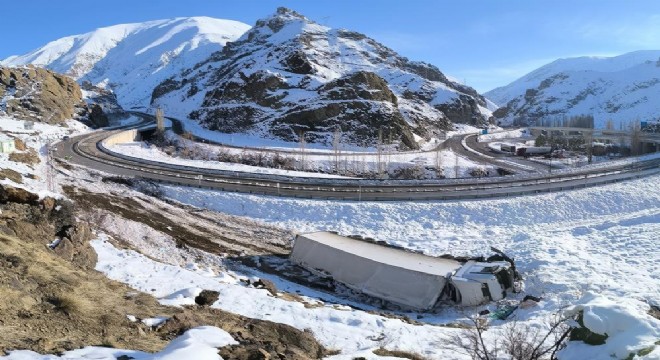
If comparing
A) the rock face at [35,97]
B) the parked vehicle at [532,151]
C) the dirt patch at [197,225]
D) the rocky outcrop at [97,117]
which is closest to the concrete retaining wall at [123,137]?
the rock face at [35,97]

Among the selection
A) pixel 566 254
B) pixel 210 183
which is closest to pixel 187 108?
pixel 210 183

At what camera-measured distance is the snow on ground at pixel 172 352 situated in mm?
8305

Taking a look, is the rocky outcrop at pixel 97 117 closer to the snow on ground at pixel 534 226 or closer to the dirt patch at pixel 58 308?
the snow on ground at pixel 534 226

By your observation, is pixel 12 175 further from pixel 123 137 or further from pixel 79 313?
pixel 123 137

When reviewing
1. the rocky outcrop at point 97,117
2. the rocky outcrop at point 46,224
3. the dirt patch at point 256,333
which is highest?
the rocky outcrop at point 97,117

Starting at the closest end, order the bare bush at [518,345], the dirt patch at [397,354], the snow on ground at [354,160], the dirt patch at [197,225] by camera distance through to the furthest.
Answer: the bare bush at [518,345], the dirt patch at [397,354], the dirt patch at [197,225], the snow on ground at [354,160]

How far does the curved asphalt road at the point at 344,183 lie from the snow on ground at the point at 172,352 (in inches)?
1068

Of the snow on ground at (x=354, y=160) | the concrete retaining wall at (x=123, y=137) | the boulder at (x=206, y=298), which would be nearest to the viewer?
the boulder at (x=206, y=298)

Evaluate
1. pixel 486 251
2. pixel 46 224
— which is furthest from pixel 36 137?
pixel 486 251

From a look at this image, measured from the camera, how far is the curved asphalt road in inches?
1506

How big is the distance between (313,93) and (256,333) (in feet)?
290

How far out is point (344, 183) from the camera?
4262 centimetres

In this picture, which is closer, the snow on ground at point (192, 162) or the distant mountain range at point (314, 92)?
the snow on ground at point (192, 162)

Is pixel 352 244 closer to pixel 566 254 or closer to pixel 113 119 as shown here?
pixel 566 254
